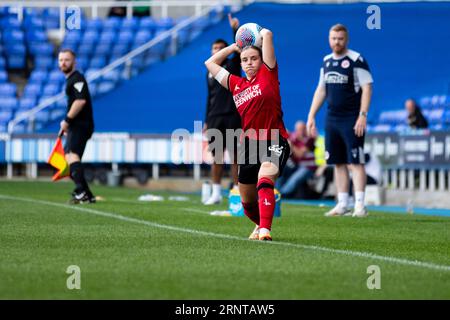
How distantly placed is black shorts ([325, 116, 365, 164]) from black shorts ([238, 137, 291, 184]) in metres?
3.90

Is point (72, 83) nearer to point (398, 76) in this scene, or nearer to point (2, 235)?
point (2, 235)

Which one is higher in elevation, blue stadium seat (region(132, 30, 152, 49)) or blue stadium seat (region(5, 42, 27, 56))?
blue stadium seat (region(132, 30, 152, 49))

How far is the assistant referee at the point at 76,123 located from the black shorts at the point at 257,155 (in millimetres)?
5499

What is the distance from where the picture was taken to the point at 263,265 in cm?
674

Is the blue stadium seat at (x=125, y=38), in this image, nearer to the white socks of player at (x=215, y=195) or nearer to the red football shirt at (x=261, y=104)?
the white socks of player at (x=215, y=195)

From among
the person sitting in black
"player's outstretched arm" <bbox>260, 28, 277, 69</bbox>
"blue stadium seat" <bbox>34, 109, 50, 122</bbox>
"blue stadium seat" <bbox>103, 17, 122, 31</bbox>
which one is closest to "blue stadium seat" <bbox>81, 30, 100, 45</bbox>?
"blue stadium seat" <bbox>103, 17, 122, 31</bbox>

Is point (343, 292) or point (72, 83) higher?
point (72, 83)

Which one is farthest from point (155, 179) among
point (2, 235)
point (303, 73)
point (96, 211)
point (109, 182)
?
point (2, 235)

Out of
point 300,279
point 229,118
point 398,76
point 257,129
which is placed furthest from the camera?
point 398,76

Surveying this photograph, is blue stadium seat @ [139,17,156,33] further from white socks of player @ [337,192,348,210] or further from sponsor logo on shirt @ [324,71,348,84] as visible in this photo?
white socks of player @ [337,192,348,210]

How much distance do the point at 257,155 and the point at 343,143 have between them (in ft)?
13.7

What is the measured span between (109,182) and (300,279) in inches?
715

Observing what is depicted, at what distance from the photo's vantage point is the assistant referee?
14.0 m

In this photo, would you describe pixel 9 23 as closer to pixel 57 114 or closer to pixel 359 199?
pixel 57 114
